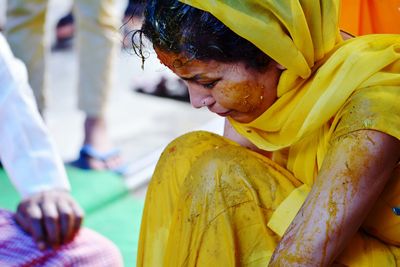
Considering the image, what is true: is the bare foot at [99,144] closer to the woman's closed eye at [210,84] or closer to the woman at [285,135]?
the woman at [285,135]

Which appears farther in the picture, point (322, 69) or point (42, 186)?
point (42, 186)

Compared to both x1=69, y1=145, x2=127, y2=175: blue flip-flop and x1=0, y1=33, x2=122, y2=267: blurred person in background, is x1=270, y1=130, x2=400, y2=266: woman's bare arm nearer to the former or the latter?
x1=0, y1=33, x2=122, y2=267: blurred person in background

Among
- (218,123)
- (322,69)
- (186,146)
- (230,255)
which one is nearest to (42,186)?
(186,146)

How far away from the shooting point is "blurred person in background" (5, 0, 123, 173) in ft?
11.9

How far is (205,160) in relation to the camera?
6.27 ft

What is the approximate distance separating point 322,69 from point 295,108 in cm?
12

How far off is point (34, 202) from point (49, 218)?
8cm

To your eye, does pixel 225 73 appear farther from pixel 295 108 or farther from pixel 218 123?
pixel 218 123

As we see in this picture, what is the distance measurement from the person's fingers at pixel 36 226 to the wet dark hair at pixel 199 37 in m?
0.71

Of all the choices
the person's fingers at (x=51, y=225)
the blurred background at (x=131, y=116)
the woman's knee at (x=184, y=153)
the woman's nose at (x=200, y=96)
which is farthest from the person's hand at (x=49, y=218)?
the blurred background at (x=131, y=116)

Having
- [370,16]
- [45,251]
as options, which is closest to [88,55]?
[45,251]

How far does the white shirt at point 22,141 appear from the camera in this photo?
2.33 m

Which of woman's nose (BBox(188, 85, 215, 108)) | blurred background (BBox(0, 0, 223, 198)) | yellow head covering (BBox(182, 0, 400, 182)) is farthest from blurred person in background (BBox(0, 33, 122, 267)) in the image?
blurred background (BBox(0, 0, 223, 198))

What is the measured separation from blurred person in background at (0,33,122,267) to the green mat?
2.13 ft
